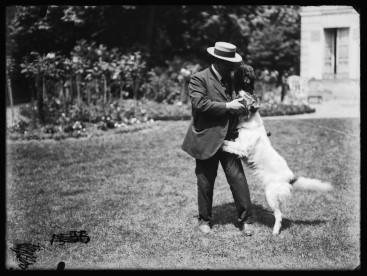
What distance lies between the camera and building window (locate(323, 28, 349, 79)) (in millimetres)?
18547

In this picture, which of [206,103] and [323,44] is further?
[323,44]

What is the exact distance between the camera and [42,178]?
7660 millimetres

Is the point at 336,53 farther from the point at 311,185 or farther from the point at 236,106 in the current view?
the point at 236,106

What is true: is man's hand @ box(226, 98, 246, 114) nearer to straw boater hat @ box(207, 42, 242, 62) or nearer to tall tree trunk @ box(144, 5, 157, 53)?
straw boater hat @ box(207, 42, 242, 62)

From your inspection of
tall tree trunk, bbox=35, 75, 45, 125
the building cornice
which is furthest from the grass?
the building cornice

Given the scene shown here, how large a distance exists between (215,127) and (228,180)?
0.59 metres

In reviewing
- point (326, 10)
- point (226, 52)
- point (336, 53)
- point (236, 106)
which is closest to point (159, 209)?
point (236, 106)

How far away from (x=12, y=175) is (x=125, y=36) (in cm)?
1175

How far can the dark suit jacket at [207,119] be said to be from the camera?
499 cm

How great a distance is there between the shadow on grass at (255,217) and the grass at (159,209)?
0.5 inches

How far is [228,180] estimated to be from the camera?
17.0 ft
